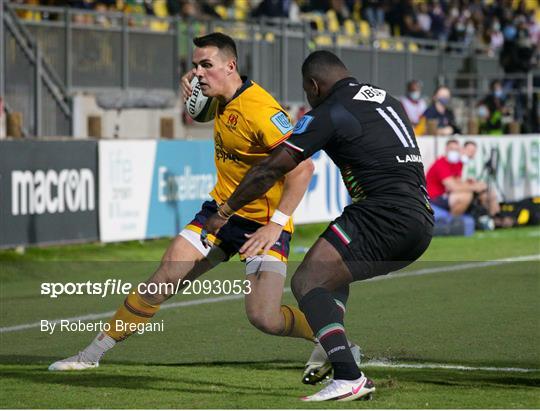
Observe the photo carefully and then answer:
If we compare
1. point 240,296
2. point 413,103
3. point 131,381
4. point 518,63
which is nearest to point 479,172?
point 413,103

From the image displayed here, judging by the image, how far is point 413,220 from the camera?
7.45 m

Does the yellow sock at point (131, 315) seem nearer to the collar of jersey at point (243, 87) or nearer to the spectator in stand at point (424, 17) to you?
the collar of jersey at point (243, 87)

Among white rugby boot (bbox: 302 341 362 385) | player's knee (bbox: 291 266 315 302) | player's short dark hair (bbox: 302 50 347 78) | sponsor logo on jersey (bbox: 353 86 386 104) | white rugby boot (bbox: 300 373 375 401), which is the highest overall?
player's short dark hair (bbox: 302 50 347 78)

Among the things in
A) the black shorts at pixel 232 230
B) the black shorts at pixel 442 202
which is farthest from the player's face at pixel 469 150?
the black shorts at pixel 232 230

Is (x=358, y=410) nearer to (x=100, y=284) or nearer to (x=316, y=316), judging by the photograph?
(x=316, y=316)

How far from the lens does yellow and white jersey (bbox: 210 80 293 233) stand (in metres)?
8.44

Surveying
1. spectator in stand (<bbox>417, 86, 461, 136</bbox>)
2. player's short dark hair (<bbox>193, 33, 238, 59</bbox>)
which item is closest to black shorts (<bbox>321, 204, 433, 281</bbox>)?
player's short dark hair (<bbox>193, 33, 238, 59</bbox>)

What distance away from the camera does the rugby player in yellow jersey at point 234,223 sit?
27.6ft

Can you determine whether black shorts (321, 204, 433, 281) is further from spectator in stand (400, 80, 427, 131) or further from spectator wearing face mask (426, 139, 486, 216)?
spectator in stand (400, 80, 427, 131)

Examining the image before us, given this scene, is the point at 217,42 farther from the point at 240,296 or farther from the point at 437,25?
the point at 437,25

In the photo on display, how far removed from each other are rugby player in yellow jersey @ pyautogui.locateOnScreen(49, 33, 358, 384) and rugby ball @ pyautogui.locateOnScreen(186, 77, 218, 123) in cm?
23

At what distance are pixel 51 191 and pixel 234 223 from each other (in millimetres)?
7586

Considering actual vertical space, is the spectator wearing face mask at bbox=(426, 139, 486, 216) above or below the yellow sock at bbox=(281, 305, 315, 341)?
below

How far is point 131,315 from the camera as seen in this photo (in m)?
8.74
